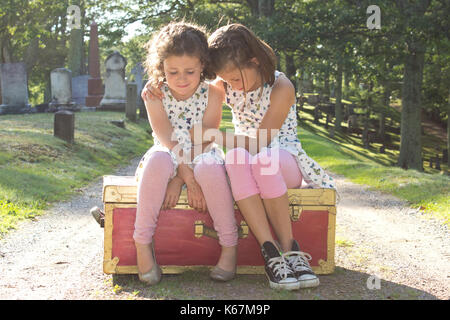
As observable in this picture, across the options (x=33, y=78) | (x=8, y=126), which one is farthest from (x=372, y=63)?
(x=33, y=78)

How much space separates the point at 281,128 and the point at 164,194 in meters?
1.04

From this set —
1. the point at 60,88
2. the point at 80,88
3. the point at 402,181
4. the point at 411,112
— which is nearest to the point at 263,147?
the point at 402,181

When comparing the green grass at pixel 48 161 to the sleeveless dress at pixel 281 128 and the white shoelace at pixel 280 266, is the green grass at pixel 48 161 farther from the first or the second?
the white shoelace at pixel 280 266

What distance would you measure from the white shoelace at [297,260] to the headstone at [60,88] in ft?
50.8

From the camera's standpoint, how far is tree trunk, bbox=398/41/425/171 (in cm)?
1458

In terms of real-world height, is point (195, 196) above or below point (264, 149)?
below

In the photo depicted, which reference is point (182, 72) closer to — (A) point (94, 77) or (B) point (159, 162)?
(B) point (159, 162)

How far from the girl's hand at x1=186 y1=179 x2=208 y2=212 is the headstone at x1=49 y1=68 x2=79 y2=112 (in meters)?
15.1

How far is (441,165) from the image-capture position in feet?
74.7

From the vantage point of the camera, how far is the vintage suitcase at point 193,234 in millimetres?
3316

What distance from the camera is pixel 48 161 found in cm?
827

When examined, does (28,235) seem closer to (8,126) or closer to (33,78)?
(8,126)

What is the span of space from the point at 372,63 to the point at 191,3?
8.77 m

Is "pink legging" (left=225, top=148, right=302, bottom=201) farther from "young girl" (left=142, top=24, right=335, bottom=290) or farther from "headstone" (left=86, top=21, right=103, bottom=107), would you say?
"headstone" (left=86, top=21, right=103, bottom=107)
